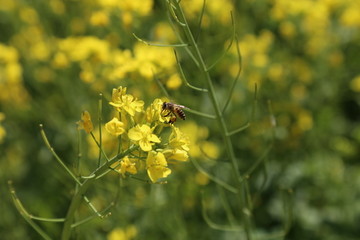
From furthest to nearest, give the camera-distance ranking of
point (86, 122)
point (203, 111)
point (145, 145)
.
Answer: point (203, 111) → point (86, 122) → point (145, 145)

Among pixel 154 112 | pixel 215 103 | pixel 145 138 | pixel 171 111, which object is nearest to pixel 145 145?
pixel 145 138

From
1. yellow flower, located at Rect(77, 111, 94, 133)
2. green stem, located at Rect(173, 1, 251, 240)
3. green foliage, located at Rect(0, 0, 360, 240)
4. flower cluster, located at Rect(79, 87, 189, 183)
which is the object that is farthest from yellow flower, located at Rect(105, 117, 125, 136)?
green foliage, located at Rect(0, 0, 360, 240)

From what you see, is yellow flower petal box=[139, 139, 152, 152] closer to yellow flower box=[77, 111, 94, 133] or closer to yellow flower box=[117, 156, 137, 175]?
yellow flower box=[117, 156, 137, 175]

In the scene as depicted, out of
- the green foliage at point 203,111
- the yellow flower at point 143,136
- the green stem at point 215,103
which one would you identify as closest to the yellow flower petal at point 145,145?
the yellow flower at point 143,136

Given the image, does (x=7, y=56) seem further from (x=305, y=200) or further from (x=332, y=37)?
(x=332, y=37)

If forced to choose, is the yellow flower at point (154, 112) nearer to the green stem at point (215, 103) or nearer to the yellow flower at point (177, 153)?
the yellow flower at point (177, 153)

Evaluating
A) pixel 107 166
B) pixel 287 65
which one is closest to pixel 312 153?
pixel 287 65

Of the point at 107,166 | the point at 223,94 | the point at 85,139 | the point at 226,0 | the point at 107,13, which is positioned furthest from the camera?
the point at 226,0

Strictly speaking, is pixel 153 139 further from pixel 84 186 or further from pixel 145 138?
pixel 84 186
